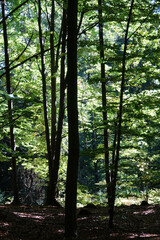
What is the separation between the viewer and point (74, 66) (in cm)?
430

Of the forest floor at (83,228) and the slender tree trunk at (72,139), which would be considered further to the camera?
the forest floor at (83,228)

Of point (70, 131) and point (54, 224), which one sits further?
point (54, 224)

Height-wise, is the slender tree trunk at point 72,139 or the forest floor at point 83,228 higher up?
the slender tree trunk at point 72,139

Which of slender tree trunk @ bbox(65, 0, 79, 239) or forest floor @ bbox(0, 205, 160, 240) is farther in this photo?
forest floor @ bbox(0, 205, 160, 240)

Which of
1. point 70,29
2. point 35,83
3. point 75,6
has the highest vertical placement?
point 35,83

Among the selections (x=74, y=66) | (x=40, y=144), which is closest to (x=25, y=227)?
(x=74, y=66)

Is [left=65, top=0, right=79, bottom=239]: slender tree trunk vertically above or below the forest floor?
above

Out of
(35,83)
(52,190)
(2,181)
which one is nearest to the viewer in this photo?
(52,190)

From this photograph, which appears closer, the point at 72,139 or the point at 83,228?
the point at 72,139

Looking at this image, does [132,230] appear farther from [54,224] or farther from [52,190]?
[52,190]

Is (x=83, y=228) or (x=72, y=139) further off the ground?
(x=72, y=139)

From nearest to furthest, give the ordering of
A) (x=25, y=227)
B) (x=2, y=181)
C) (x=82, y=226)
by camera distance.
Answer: (x=25, y=227)
(x=82, y=226)
(x=2, y=181)

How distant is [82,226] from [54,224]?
0.69 metres

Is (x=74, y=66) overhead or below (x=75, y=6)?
below
